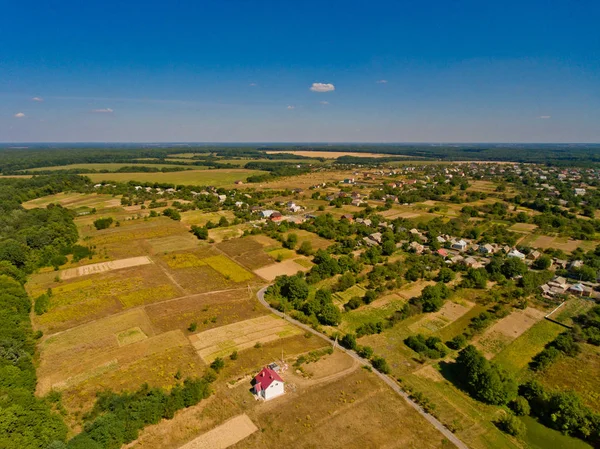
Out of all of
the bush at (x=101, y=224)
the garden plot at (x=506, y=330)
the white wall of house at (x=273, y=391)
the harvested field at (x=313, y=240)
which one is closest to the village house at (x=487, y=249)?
the garden plot at (x=506, y=330)

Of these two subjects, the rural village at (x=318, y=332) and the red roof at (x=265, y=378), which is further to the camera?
the red roof at (x=265, y=378)

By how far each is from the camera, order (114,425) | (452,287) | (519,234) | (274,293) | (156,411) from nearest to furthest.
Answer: (114,425) < (156,411) < (274,293) < (452,287) < (519,234)

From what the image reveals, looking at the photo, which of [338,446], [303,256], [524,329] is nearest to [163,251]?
[303,256]

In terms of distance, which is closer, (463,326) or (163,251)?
(463,326)

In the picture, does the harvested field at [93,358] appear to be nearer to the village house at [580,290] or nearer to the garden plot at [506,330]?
the garden plot at [506,330]

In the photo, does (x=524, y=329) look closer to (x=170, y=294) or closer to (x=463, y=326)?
(x=463, y=326)

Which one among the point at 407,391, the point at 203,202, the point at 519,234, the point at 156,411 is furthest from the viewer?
the point at 203,202

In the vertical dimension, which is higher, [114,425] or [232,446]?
[114,425]
